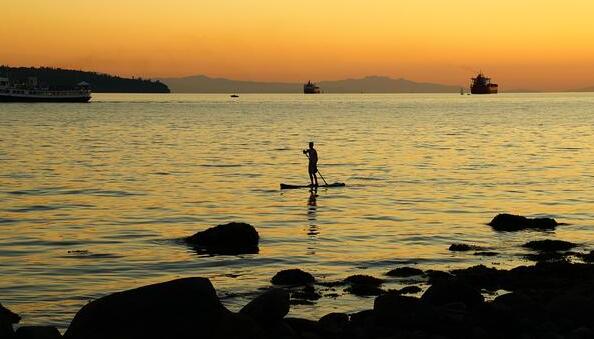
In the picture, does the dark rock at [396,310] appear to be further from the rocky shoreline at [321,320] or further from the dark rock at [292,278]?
the dark rock at [292,278]

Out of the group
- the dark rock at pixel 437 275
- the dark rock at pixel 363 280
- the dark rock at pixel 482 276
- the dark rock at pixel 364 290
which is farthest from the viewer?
the dark rock at pixel 437 275

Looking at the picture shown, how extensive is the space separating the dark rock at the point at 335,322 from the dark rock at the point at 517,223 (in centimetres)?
1308

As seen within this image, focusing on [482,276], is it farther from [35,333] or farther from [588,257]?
[35,333]

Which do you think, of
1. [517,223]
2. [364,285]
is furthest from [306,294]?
[517,223]

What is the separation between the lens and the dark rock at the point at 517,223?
27469mm

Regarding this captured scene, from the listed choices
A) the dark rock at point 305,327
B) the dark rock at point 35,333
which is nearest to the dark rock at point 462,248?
the dark rock at point 305,327

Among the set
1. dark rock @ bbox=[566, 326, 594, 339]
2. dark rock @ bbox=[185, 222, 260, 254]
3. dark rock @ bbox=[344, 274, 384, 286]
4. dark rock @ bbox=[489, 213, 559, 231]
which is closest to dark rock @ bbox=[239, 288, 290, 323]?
dark rock @ bbox=[566, 326, 594, 339]

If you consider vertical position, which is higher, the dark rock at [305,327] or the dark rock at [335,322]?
the dark rock at [305,327]

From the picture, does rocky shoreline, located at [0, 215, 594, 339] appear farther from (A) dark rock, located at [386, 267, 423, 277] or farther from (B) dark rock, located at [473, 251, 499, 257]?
(B) dark rock, located at [473, 251, 499, 257]

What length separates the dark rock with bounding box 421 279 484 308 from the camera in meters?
15.8

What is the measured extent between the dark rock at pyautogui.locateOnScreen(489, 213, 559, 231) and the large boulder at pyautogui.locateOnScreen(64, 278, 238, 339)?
1651cm

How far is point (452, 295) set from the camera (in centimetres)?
1583

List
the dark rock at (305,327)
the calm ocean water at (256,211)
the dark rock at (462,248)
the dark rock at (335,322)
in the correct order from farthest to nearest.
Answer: the dark rock at (462,248) → the calm ocean water at (256,211) → the dark rock at (335,322) → the dark rock at (305,327)

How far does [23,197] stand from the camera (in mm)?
37406
